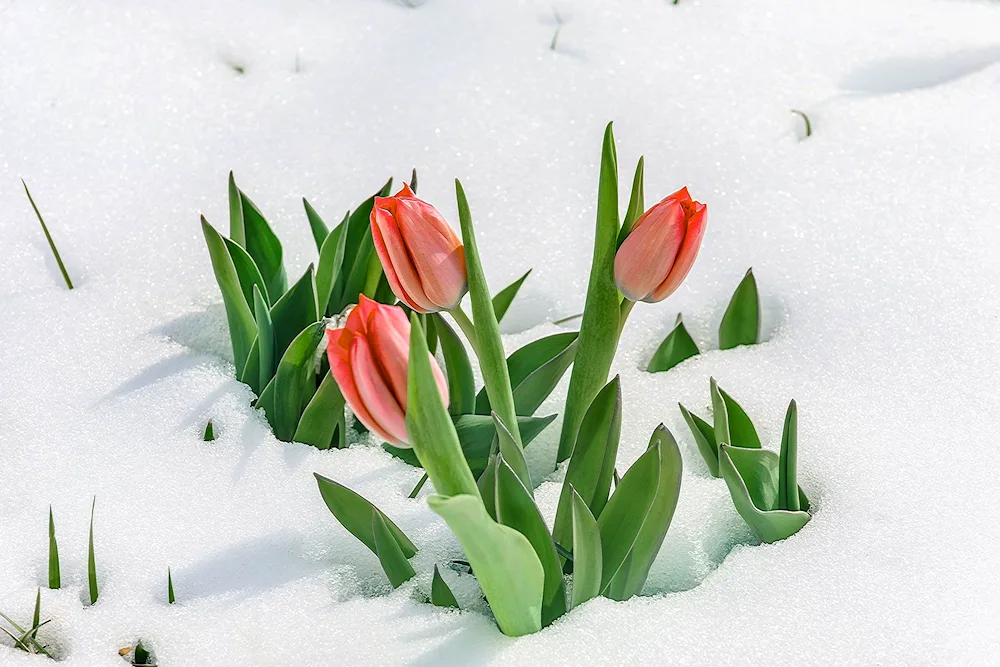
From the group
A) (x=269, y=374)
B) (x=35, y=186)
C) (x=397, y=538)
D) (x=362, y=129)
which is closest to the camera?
(x=397, y=538)

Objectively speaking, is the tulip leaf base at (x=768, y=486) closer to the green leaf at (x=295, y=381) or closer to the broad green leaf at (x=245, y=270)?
the green leaf at (x=295, y=381)

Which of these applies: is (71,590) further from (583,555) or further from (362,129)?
(362,129)

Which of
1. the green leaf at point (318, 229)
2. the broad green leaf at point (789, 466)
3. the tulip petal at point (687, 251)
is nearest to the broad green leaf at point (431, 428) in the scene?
the tulip petal at point (687, 251)

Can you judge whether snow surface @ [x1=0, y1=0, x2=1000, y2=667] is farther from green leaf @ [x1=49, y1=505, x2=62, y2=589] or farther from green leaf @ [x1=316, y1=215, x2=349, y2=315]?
green leaf @ [x1=316, y1=215, x2=349, y2=315]

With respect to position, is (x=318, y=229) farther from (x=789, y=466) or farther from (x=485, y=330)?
(x=789, y=466)

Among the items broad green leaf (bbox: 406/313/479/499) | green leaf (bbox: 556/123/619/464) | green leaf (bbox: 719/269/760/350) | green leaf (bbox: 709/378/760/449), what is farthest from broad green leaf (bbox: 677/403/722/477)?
broad green leaf (bbox: 406/313/479/499)

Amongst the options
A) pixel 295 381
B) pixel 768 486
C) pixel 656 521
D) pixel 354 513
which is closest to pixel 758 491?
pixel 768 486

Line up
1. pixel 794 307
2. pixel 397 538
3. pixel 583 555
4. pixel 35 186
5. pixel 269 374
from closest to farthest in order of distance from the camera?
pixel 583 555
pixel 397 538
pixel 269 374
pixel 794 307
pixel 35 186

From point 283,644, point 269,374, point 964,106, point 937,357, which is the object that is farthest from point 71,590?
point 964,106
